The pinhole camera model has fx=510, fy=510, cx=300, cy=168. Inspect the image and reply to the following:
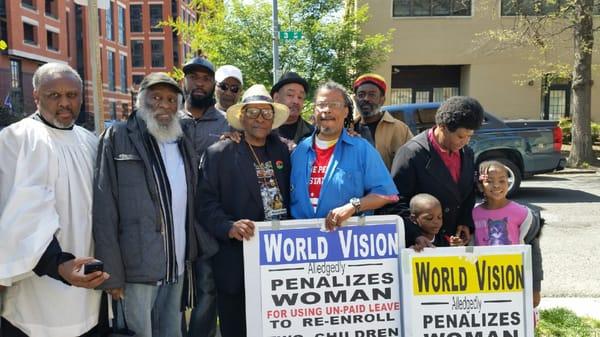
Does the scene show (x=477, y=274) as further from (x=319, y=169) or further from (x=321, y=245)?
(x=319, y=169)

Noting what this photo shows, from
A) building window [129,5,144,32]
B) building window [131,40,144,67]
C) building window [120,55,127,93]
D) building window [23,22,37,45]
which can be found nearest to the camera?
building window [23,22,37,45]

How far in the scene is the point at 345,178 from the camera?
3025mm

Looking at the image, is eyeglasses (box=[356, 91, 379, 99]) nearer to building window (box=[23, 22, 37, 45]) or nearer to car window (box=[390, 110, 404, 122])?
car window (box=[390, 110, 404, 122])

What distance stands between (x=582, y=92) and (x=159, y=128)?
1612cm

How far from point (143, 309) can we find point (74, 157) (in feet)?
3.26

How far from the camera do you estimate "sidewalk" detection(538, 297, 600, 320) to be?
471 centimetres

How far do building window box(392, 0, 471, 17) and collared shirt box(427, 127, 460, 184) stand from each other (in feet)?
62.7

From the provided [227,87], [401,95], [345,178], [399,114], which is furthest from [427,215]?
[401,95]

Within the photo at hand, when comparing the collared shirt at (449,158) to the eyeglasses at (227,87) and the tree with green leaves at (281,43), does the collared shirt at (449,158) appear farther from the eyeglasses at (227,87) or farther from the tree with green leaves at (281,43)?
the tree with green leaves at (281,43)

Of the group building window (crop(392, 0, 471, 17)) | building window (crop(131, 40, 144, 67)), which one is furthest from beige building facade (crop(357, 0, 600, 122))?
building window (crop(131, 40, 144, 67))

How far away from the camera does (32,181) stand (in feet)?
8.79

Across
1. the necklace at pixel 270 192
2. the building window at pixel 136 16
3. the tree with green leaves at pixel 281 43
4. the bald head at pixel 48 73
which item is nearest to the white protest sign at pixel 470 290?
the necklace at pixel 270 192

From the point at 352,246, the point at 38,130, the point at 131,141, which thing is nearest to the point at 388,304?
the point at 352,246

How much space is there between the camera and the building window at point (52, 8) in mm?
43375
